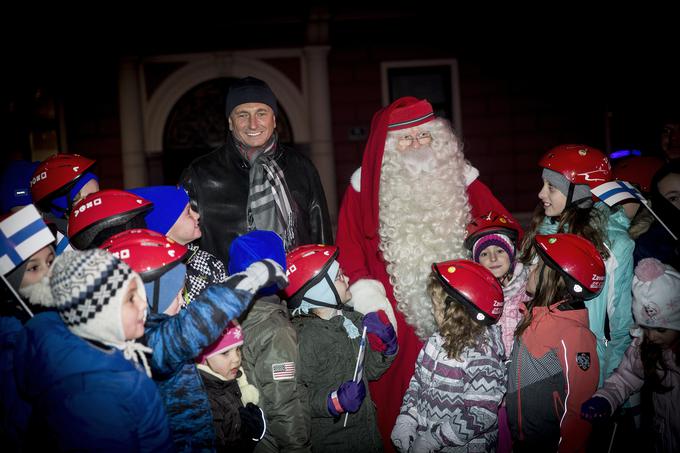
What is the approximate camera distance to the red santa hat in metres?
3.25

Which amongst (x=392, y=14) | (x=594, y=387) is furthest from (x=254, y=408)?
(x=392, y=14)

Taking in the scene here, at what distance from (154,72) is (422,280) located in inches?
280

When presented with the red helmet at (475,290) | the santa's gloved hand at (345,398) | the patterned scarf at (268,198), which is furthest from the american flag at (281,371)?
the patterned scarf at (268,198)

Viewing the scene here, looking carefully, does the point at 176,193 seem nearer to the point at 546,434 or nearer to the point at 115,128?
the point at 546,434

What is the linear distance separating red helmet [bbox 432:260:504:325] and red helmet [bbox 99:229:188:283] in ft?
4.28

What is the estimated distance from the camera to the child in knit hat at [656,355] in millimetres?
2602

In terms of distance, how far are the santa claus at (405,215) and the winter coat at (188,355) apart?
54.7 inches

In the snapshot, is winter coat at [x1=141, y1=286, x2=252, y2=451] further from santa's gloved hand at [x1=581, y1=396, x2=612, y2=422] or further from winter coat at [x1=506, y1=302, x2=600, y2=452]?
santa's gloved hand at [x1=581, y1=396, x2=612, y2=422]

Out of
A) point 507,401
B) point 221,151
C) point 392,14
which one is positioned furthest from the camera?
point 392,14

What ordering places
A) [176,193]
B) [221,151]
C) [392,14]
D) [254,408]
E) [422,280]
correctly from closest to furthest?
[254,408] → [176,193] → [422,280] → [221,151] → [392,14]

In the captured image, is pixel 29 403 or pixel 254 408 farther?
pixel 254 408

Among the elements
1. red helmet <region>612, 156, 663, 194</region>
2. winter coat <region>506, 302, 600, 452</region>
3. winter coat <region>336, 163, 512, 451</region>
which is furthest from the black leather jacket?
red helmet <region>612, 156, 663, 194</region>

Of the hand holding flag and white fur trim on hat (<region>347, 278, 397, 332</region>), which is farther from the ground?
the hand holding flag

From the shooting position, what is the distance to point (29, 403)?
2006 millimetres
